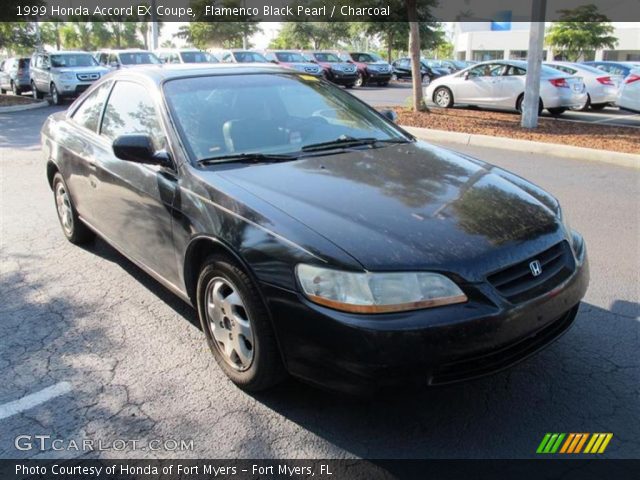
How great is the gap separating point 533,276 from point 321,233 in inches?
40.0

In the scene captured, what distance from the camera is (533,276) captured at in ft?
8.70

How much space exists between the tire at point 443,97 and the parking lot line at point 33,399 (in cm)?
1509

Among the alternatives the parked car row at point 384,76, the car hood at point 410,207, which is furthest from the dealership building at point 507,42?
the car hood at point 410,207

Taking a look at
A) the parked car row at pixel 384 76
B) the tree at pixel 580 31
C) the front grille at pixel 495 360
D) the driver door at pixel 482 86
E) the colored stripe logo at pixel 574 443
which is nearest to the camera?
the front grille at pixel 495 360

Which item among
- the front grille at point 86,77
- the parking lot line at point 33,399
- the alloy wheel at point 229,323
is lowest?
the parking lot line at point 33,399

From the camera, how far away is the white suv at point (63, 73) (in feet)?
61.9

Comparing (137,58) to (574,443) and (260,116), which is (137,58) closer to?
(260,116)

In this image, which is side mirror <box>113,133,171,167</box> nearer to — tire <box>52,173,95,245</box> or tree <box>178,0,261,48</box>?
tire <box>52,173,95,245</box>

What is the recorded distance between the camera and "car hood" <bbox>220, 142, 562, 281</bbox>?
251 cm

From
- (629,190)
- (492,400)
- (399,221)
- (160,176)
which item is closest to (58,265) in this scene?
(160,176)

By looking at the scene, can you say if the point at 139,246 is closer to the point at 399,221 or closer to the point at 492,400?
the point at 399,221

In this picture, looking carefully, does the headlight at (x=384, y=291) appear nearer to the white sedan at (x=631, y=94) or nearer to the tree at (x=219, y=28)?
the white sedan at (x=631, y=94)

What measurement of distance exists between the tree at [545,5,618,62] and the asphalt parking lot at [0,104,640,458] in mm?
47534

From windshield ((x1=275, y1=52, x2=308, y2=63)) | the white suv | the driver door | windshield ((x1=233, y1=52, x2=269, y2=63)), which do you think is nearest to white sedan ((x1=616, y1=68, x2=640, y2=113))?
the driver door
